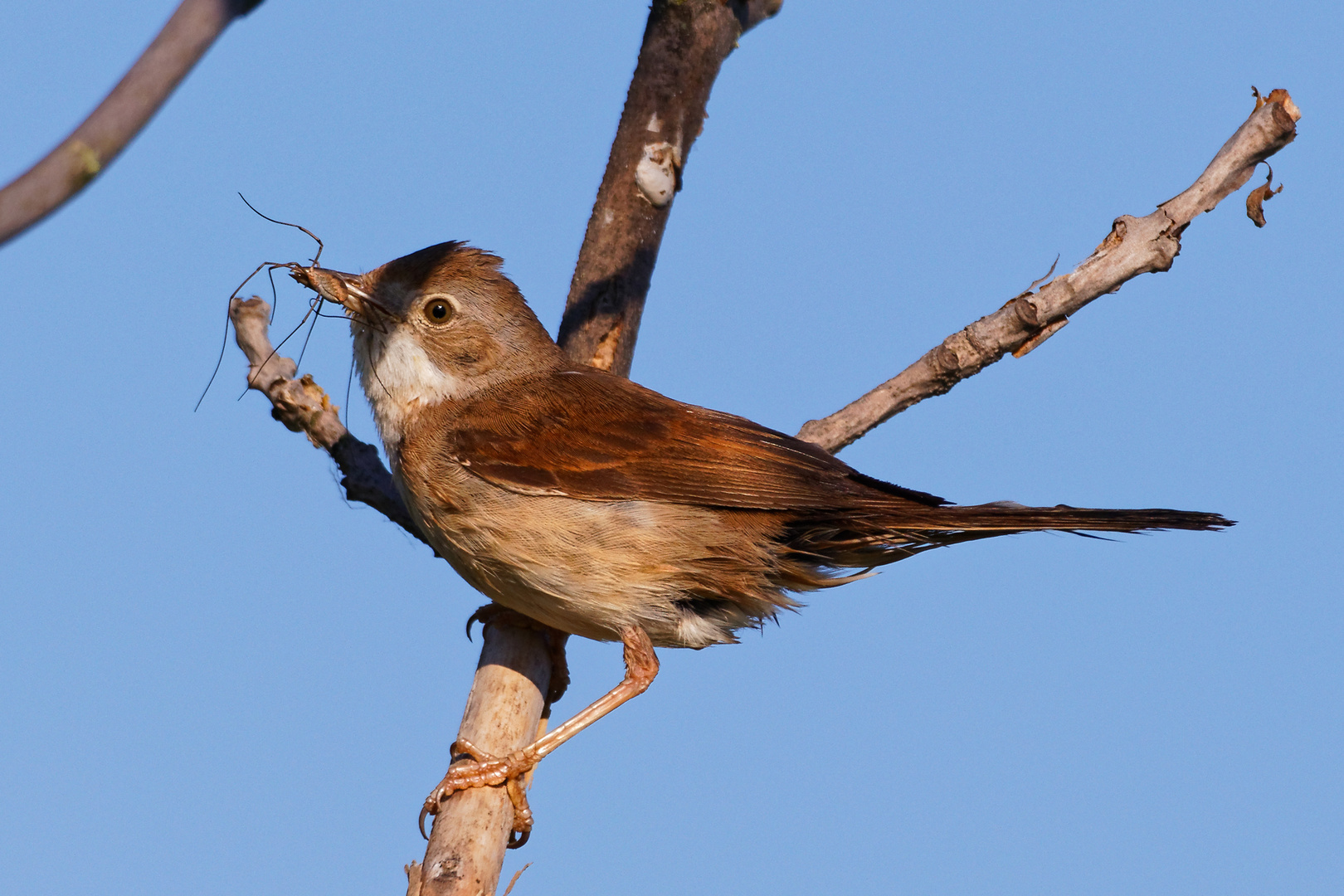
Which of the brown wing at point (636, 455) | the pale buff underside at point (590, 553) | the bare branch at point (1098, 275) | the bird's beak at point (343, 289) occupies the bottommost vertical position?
the pale buff underside at point (590, 553)

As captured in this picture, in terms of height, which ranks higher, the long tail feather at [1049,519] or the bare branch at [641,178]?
the bare branch at [641,178]

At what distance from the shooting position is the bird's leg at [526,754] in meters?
4.23

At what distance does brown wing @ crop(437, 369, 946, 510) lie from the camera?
15.0 ft

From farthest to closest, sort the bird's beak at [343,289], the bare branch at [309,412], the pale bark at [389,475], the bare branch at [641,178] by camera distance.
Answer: the bare branch at [641,178] → the bare branch at [309,412] → the bird's beak at [343,289] → the pale bark at [389,475]

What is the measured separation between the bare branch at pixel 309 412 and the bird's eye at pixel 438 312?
0.79m

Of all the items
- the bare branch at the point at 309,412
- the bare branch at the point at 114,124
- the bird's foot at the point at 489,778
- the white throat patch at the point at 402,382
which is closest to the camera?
the bare branch at the point at 114,124

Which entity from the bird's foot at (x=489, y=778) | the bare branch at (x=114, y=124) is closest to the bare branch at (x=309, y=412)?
the bird's foot at (x=489, y=778)

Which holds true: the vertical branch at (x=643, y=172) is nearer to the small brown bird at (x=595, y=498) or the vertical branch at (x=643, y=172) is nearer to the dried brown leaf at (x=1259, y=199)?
the small brown bird at (x=595, y=498)

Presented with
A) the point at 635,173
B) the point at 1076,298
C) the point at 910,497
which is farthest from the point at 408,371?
the point at 1076,298

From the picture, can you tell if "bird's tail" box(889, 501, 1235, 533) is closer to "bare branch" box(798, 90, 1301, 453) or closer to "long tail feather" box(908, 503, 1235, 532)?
"long tail feather" box(908, 503, 1235, 532)

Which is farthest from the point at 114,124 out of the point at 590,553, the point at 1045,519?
the point at 1045,519

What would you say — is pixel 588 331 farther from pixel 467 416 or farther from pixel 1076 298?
pixel 1076 298

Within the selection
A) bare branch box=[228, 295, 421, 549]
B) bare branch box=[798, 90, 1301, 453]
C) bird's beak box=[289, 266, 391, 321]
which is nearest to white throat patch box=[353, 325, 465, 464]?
bird's beak box=[289, 266, 391, 321]

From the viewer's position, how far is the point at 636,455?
15.4 feet
